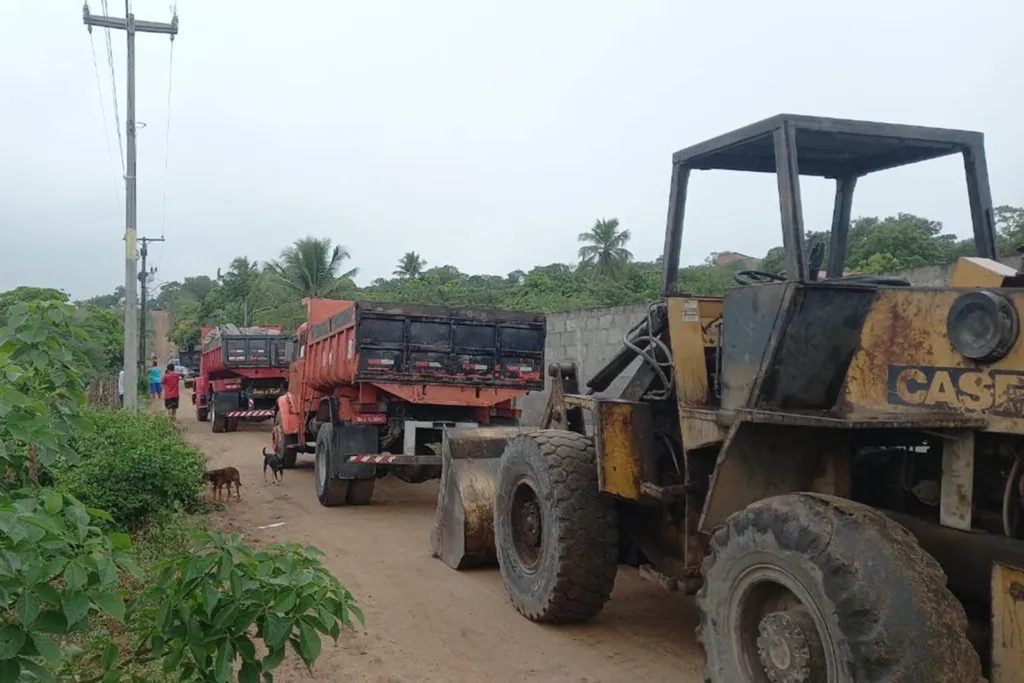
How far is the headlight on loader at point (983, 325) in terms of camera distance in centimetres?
301

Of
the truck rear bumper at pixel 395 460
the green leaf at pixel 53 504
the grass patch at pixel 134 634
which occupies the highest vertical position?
the green leaf at pixel 53 504

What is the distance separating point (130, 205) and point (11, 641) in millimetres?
14112

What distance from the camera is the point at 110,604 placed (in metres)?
2.71

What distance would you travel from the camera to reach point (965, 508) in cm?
319

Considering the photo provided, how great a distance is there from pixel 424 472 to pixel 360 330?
1922 mm

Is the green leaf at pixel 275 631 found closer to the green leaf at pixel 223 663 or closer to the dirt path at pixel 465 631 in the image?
the green leaf at pixel 223 663

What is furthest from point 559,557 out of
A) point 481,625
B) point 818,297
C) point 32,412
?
point 32,412

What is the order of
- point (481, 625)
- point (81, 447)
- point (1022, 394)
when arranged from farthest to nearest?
point (81, 447) < point (481, 625) < point (1022, 394)

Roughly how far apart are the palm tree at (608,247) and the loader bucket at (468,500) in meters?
24.8

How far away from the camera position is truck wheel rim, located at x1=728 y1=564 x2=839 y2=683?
326 centimetres

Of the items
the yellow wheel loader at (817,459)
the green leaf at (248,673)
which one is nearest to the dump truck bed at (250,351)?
the yellow wheel loader at (817,459)

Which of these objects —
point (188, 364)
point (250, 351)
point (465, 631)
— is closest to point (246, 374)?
point (250, 351)

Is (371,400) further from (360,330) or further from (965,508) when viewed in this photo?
(965,508)

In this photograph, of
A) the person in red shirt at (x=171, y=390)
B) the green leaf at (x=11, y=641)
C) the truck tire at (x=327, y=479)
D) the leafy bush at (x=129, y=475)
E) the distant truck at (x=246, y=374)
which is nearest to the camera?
the green leaf at (x=11, y=641)
